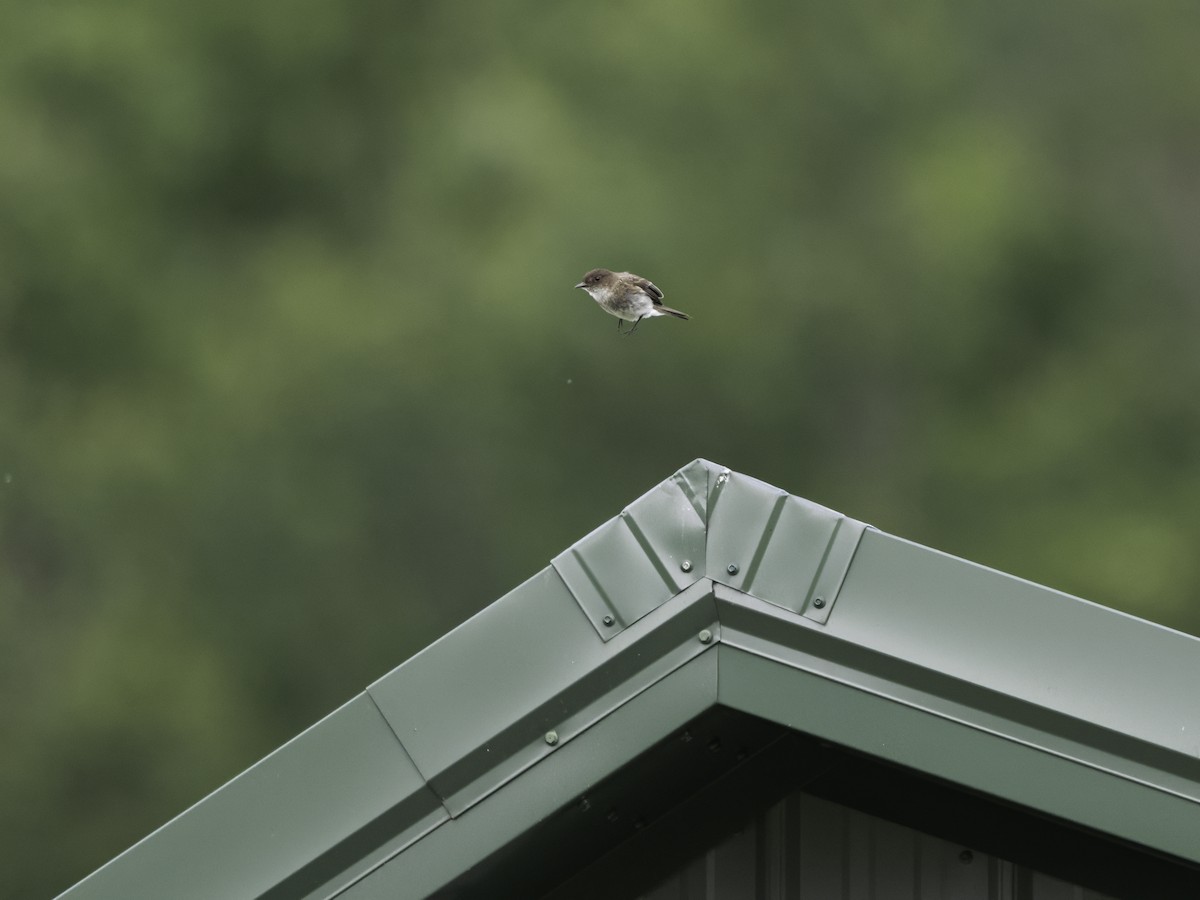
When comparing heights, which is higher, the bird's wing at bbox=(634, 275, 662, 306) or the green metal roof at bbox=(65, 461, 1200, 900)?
the bird's wing at bbox=(634, 275, 662, 306)

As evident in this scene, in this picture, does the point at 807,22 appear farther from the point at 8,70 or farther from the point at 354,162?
the point at 8,70

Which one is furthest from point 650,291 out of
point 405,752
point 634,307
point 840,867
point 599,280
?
point 405,752

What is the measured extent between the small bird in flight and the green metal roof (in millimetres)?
4496

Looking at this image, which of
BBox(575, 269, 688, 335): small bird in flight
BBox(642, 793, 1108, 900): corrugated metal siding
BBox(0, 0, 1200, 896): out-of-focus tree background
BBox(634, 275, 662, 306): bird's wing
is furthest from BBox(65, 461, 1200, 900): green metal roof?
BBox(0, 0, 1200, 896): out-of-focus tree background

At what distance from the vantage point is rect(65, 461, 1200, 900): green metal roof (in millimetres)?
2531

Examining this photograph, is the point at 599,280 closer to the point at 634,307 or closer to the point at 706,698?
the point at 634,307

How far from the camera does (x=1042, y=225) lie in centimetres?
2638

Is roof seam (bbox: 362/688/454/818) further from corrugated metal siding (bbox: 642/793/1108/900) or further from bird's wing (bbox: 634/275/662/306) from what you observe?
bird's wing (bbox: 634/275/662/306)

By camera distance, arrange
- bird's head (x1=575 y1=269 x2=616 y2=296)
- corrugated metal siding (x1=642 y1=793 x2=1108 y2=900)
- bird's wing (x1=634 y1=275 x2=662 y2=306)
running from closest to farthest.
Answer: corrugated metal siding (x1=642 y1=793 x2=1108 y2=900) < bird's wing (x1=634 y1=275 x2=662 y2=306) < bird's head (x1=575 y1=269 x2=616 y2=296)

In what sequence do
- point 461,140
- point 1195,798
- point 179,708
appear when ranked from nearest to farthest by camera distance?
1. point 1195,798
2. point 179,708
3. point 461,140

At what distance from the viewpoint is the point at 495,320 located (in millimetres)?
24297

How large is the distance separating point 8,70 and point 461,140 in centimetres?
574

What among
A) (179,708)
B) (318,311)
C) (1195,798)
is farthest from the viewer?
(318,311)

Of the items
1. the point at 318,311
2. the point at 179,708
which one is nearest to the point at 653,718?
the point at 179,708
